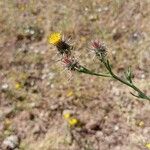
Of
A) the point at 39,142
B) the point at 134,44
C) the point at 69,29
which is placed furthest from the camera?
the point at 69,29

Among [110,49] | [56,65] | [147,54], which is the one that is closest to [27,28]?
[56,65]

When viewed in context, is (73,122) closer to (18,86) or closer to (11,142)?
(11,142)

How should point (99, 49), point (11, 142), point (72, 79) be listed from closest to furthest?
point (99, 49)
point (11, 142)
point (72, 79)

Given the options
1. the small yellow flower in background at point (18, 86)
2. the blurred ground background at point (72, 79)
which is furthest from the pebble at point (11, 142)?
the small yellow flower in background at point (18, 86)

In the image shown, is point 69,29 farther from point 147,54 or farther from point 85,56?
point 147,54

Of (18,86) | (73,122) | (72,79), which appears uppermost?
(72,79)

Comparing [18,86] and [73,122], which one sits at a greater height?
[18,86]

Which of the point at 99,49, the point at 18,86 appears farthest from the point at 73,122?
the point at 99,49

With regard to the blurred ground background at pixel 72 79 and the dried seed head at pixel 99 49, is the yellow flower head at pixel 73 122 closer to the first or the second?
the blurred ground background at pixel 72 79
